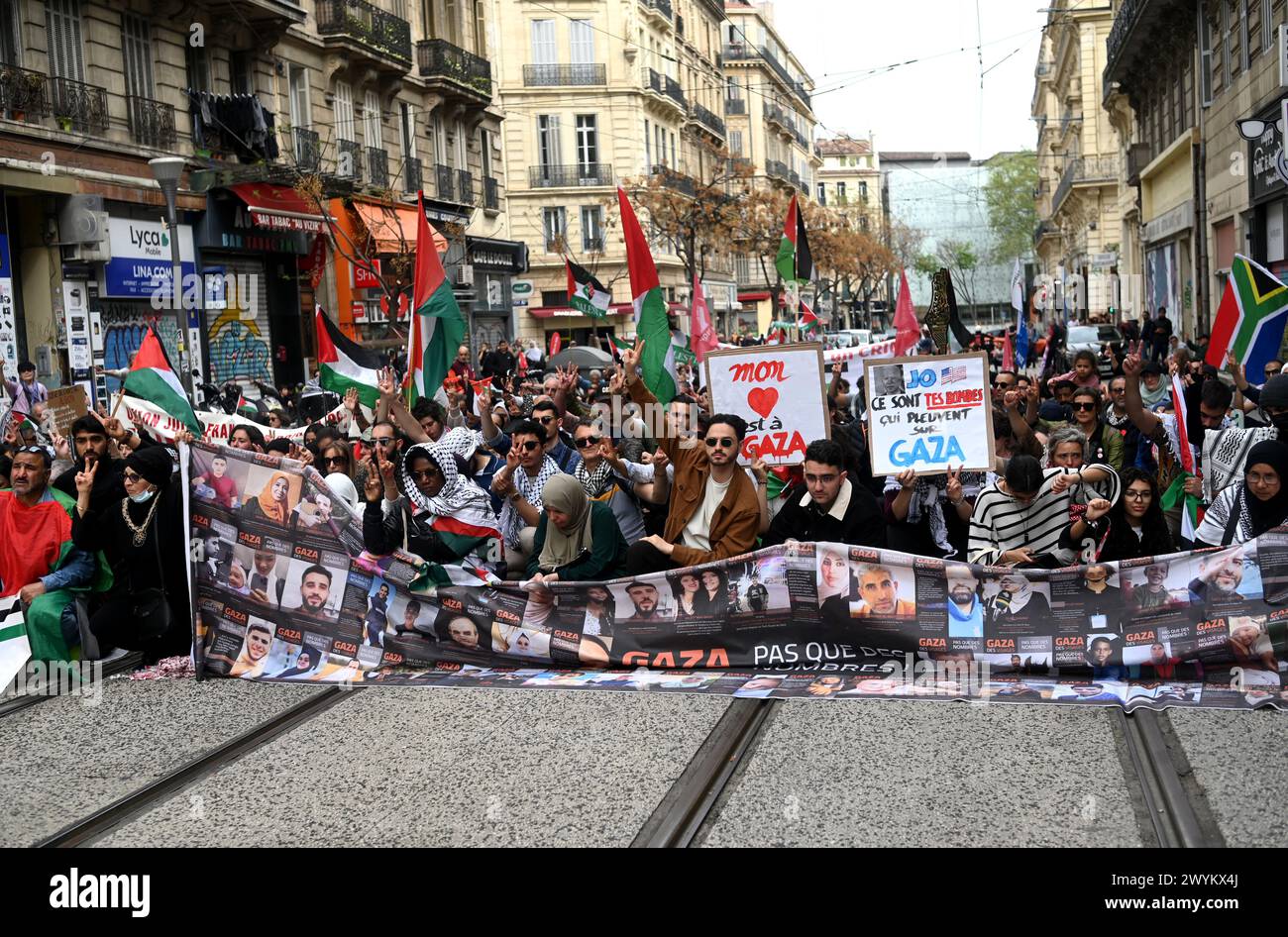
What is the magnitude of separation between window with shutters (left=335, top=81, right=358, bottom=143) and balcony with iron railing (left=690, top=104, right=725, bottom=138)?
3549cm

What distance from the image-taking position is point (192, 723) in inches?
279

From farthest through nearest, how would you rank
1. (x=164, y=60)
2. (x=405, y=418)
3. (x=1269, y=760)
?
(x=164, y=60) → (x=405, y=418) → (x=1269, y=760)

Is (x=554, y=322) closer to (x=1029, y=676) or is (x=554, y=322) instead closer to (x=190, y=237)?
(x=190, y=237)

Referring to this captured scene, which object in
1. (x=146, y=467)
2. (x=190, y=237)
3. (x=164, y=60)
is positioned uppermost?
(x=164, y=60)

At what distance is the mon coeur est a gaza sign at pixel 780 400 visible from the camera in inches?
341

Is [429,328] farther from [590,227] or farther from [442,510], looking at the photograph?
[590,227]

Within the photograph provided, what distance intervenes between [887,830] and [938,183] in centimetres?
13541

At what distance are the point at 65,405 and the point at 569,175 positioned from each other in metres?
45.7

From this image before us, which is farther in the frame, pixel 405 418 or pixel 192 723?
pixel 405 418

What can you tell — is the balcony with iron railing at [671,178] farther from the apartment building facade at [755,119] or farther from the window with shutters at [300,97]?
the window with shutters at [300,97]

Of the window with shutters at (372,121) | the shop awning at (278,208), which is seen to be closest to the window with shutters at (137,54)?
the shop awning at (278,208)

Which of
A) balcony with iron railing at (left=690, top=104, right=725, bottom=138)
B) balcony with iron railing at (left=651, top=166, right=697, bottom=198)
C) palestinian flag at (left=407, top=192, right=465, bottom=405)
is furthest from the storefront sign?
balcony with iron railing at (left=690, top=104, right=725, bottom=138)

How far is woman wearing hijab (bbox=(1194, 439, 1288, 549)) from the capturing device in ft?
23.0

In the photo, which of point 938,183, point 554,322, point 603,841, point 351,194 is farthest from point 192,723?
point 938,183
